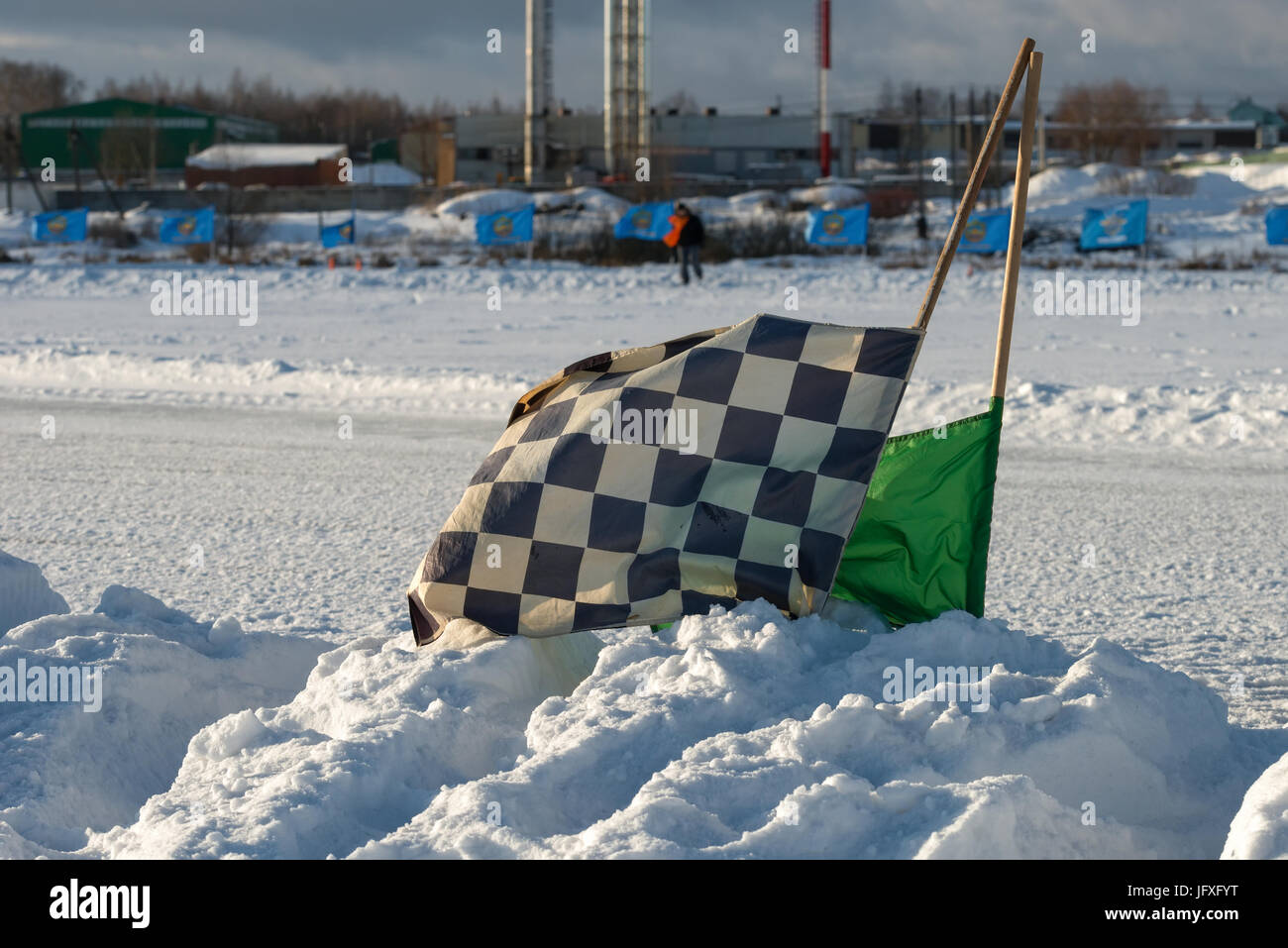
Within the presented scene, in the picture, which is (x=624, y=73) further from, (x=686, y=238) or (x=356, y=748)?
(x=356, y=748)

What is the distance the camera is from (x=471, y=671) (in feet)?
12.4

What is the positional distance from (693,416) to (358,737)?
57.4 inches

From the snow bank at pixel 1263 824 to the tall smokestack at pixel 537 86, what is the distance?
48.5 metres

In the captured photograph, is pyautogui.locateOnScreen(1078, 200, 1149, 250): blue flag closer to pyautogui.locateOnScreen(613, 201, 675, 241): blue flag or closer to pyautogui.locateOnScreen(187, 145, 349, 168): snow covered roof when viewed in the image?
pyautogui.locateOnScreen(613, 201, 675, 241): blue flag

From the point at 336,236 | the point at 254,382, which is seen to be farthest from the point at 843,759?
the point at 336,236

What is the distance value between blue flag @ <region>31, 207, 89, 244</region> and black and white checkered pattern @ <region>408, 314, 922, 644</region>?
27.7 m

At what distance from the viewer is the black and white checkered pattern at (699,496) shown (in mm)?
3977

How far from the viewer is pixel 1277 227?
24.3 meters

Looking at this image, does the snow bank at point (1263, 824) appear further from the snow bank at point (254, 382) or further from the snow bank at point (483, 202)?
the snow bank at point (483, 202)

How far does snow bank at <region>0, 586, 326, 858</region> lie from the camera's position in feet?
11.8

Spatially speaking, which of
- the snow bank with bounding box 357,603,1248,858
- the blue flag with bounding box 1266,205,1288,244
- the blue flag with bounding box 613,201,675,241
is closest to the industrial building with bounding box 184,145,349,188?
the blue flag with bounding box 613,201,675,241

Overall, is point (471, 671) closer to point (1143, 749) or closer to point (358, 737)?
point (358, 737)

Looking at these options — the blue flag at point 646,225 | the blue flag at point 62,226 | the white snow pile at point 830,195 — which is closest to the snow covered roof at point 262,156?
the white snow pile at point 830,195
